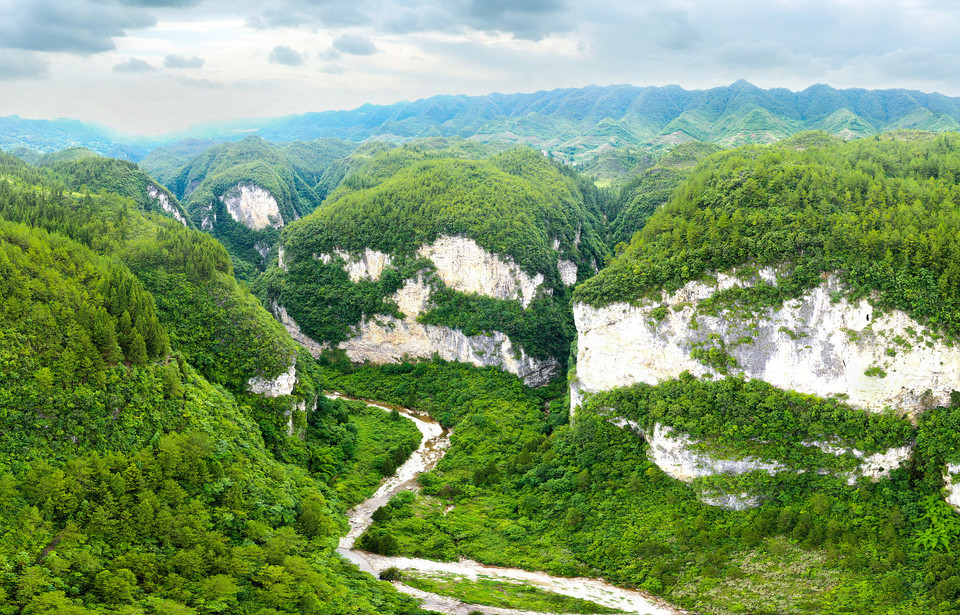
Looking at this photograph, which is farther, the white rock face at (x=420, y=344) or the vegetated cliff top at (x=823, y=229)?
the white rock face at (x=420, y=344)

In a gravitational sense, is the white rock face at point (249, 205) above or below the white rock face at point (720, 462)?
above

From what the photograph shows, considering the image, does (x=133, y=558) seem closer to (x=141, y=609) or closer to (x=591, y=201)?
(x=141, y=609)

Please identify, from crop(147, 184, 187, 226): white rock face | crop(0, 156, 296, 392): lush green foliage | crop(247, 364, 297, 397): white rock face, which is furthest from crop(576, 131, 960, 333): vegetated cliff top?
crop(147, 184, 187, 226): white rock face

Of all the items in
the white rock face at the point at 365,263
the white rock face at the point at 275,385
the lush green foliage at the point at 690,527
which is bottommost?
the lush green foliage at the point at 690,527

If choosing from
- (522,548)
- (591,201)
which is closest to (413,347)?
(522,548)

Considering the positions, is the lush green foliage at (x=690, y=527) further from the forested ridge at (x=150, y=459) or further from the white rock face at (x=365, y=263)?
the white rock face at (x=365, y=263)

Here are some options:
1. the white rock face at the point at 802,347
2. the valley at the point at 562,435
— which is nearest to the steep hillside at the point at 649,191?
the valley at the point at 562,435
